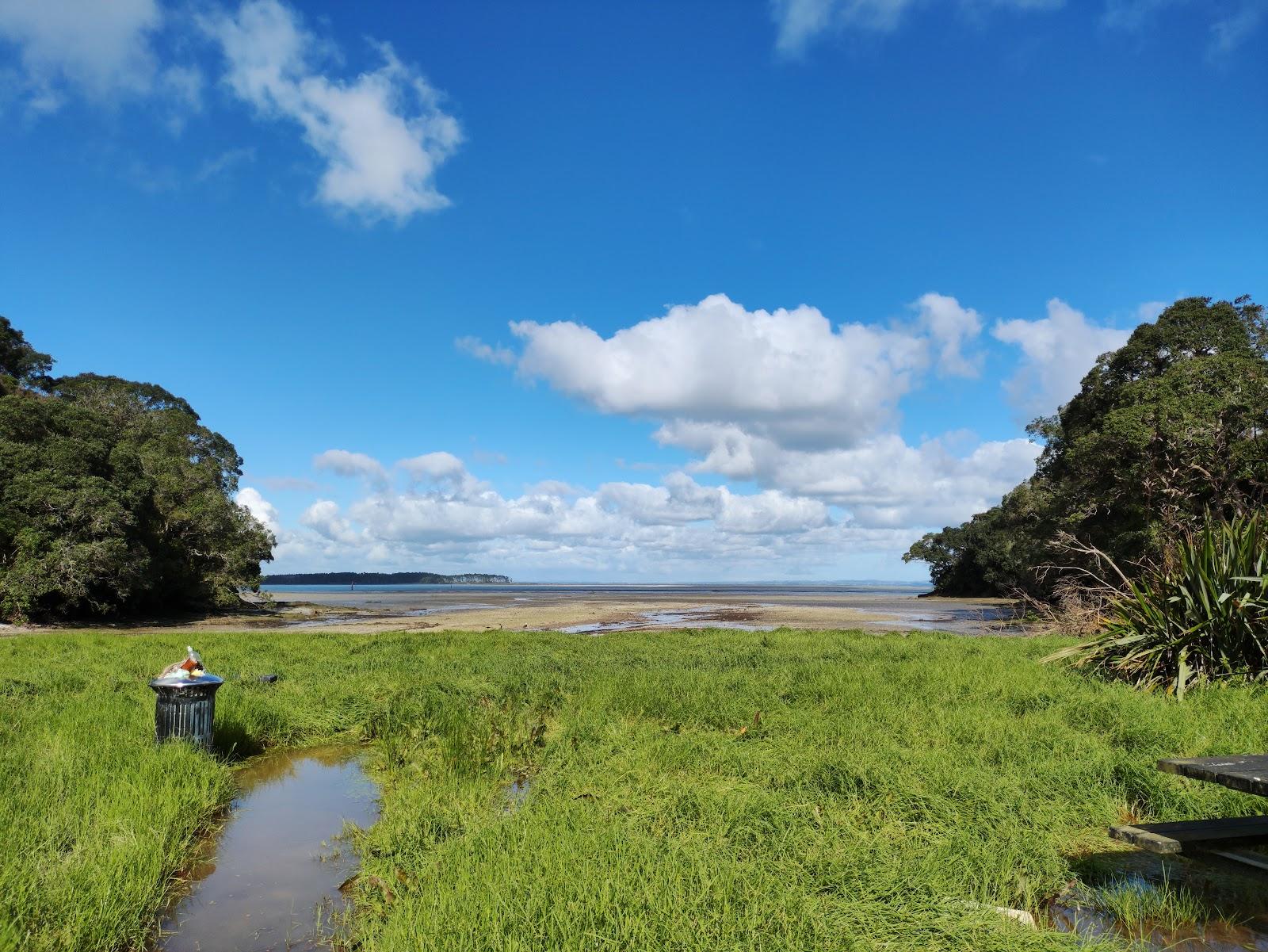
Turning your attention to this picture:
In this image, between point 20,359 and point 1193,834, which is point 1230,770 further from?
point 20,359

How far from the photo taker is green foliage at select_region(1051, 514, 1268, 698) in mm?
9406

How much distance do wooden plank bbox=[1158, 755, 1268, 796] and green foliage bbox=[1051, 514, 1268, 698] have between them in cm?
593

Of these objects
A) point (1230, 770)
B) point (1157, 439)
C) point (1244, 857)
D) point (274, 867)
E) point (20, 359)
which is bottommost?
point (274, 867)

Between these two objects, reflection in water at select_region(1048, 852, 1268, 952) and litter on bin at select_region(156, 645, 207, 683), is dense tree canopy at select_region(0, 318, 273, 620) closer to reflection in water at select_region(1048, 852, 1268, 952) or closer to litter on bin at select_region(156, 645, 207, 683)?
litter on bin at select_region(156, 645, 207, 683)

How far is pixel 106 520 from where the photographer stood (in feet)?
93.4

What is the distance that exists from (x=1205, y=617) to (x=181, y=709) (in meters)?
12.2

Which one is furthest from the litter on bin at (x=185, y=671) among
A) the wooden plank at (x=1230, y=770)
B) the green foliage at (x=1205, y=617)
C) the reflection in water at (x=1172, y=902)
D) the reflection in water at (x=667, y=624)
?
the reflection in water at (x=667, y=624)

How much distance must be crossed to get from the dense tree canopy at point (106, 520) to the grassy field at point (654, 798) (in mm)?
20482

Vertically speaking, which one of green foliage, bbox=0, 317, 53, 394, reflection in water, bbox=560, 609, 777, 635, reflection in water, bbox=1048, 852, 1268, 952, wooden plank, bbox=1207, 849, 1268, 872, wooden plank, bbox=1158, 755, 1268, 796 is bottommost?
reflection in water, bbox=560, 609, 777, 635

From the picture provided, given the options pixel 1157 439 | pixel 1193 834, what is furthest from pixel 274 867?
pixel 1157 439

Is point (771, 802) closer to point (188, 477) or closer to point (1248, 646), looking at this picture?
point (1248, 646)

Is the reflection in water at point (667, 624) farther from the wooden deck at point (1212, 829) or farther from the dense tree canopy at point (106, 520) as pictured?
the wooden deck at point (1212, 829)

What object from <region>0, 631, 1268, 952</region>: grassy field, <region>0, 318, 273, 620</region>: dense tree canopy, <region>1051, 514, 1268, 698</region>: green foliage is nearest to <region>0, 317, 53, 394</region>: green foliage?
<region>0, 318, 273, 620</region>: dense tree canopy

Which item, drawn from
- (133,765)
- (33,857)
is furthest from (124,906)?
(133,765)
